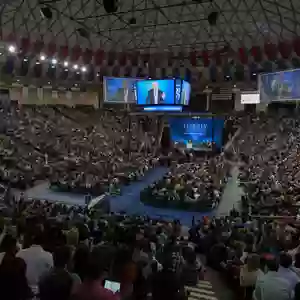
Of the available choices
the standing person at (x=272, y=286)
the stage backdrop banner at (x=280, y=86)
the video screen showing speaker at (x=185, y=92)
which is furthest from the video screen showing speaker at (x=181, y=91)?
the standing person at (x=272, y=286)

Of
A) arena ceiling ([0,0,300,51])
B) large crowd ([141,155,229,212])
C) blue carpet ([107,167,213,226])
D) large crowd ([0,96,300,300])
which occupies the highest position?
arena ceiling ([0,0,300,51])

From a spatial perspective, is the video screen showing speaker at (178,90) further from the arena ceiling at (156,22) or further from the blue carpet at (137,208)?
the blue carpet at (137,208)

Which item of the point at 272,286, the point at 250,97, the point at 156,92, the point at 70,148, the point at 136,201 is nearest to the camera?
the point at 272,286

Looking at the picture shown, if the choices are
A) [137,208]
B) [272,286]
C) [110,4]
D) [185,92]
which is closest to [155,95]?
[185,92]

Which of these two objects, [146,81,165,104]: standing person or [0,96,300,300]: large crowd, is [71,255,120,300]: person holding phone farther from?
[146,81,165,104]: standing person

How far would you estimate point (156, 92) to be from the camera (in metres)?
16.9

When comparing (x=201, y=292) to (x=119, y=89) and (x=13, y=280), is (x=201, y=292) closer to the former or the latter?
(x=13, y=280)

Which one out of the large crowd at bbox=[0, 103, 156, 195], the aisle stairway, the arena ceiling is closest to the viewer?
the aisle stairway

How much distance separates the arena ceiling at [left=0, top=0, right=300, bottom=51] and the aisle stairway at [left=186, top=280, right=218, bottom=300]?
940 centimetres

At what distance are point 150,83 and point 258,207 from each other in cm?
740

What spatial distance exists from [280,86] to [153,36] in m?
8.10

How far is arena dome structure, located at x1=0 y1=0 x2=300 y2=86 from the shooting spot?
13.4 m

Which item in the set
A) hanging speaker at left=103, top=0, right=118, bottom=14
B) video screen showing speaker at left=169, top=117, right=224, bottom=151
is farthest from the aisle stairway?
video screen showing speaker at left=169, top=117, right=224, bottom=151

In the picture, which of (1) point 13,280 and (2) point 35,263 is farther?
(2) point 35,263
